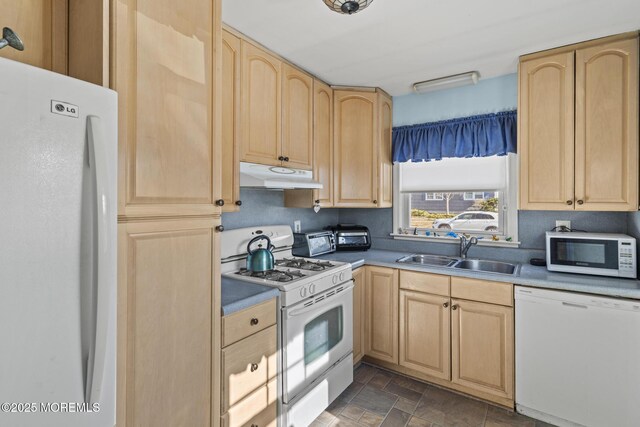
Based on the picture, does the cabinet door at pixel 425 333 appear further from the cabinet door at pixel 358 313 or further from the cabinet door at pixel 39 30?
the cabinet door at pixel 39 30

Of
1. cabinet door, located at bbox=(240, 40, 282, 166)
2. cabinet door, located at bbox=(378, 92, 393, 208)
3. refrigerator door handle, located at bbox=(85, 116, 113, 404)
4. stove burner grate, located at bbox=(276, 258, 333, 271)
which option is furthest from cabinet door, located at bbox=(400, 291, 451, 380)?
refrigerator door handle, located at bbox=(85, 116, 113, 404)

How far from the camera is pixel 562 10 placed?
180 centimetres

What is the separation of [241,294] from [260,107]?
1227 mm

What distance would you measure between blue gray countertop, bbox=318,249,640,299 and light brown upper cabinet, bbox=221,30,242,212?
112 cm

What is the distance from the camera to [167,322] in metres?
1.24

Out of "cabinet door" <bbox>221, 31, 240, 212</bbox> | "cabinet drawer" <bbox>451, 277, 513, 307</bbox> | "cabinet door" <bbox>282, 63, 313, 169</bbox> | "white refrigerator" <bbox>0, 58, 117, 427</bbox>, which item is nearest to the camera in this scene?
"white refrigerator" <bbox>0, 58, 117, 427</bbox>

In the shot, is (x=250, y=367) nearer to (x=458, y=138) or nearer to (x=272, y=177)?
(x=272, y=177)

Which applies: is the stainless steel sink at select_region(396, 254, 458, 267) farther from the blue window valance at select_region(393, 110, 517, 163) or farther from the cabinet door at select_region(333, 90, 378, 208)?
the blue window valance at select_region(393, 110, 517, 163)

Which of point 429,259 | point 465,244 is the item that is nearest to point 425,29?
point 465,244

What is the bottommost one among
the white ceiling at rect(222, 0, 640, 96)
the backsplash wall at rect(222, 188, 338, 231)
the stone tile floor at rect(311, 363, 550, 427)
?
the stone tile floor at rect(311, 363, 550, 427)

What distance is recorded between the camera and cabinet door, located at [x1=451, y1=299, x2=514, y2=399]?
2158mm

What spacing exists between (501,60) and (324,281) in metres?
2.07

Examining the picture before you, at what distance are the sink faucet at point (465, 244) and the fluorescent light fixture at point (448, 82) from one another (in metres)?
1.29

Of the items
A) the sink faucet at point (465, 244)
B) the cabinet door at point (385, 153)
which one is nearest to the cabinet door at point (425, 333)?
the sink faucet at point (465, 244)
